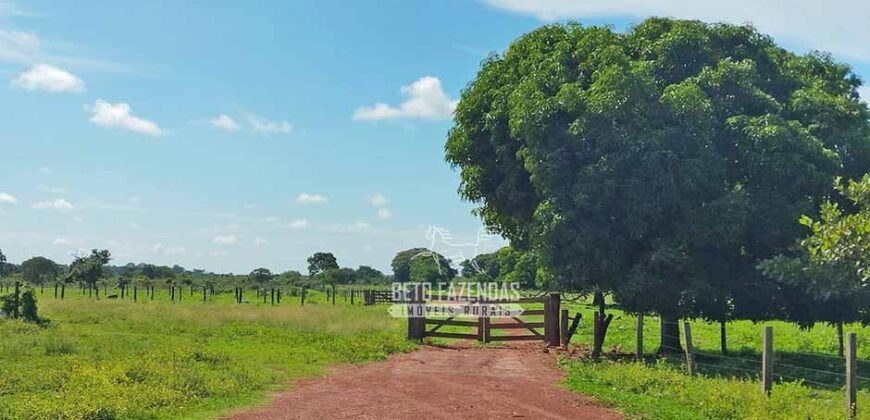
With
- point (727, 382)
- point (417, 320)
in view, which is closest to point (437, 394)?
point (727, 382)

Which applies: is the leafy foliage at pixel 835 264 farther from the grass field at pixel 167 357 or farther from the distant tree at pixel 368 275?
the distant tree at pixel 368 275

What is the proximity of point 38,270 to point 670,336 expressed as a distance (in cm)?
9656

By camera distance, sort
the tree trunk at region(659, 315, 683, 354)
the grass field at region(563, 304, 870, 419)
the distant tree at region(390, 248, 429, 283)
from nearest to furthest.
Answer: the grass field at region(563, 304, 870, 419)
the tree trunk at region(659, 315, 683, 354)
the distant tree at region(390, 248, 429, 283)

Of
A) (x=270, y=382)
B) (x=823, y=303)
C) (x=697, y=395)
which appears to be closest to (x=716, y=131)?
(x=823, y=303)

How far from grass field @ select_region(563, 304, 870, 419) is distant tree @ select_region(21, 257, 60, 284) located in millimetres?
89887

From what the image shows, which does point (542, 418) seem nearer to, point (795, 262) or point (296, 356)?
point (795, 262)

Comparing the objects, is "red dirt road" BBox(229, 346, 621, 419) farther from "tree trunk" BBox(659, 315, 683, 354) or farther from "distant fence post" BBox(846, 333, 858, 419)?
"distant fence post" BBox(846, 333, 858, 419)

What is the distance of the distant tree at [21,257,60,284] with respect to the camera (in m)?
91.2

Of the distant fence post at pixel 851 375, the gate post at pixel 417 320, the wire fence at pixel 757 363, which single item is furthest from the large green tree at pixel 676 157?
the gate post at pixel 417 320

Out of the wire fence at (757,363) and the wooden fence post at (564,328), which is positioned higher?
the wooden fence post at (564,328)

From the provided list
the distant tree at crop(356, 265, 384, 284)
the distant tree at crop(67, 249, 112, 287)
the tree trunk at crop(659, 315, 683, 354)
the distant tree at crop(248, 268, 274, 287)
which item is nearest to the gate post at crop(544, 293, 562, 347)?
the tree trunk at crop(659, 315, 683, 354)

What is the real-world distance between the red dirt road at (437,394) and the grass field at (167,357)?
103cm

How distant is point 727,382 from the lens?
1318 cm

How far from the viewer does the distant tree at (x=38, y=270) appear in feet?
299
